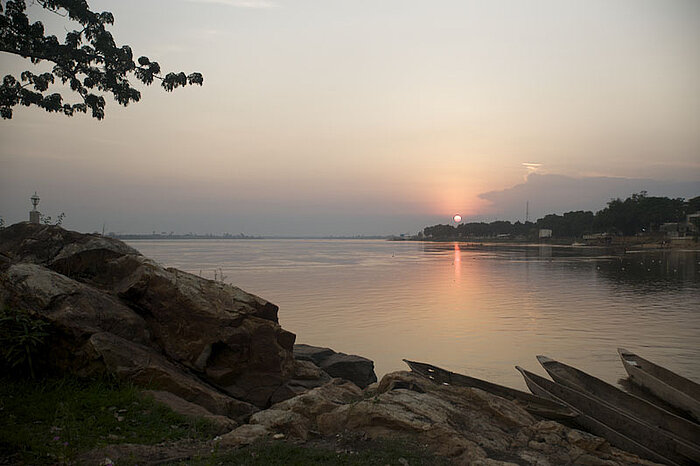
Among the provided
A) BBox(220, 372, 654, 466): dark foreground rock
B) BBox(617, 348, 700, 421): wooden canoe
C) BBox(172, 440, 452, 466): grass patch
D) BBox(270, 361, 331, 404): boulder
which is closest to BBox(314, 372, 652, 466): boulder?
BBox(220, 372, 654, 466): dark foreground rock

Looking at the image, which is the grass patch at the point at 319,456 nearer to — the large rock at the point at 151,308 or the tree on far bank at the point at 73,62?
the large rock at the point at 151,308

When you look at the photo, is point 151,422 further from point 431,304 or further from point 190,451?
point 431,304

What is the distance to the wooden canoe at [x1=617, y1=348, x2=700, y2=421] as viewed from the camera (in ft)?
35.6

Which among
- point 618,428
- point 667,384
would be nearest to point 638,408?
point 618,428

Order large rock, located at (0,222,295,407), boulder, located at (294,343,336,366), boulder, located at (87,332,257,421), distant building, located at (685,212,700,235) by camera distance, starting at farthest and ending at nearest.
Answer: distant building, located at (685,212,700,235), boulder, located at (294,343,336,366), large rock, located at (0,222,295,407), boulder, located at (87,332,257,421)

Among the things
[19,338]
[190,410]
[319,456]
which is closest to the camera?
[319,456]

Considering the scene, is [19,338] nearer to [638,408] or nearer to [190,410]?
[190,410]

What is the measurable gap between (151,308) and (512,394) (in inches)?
341

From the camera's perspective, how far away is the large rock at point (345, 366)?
14353 millimetres

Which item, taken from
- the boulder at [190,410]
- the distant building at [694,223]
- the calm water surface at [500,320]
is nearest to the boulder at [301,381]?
the boulder at [190,410]

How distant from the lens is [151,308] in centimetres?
1081

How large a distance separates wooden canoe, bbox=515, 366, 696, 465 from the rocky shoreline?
563mm

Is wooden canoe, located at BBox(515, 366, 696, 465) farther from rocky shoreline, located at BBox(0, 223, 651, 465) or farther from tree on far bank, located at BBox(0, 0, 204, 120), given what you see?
tree on far bank, located at BBox(0, 0, 204, 120)

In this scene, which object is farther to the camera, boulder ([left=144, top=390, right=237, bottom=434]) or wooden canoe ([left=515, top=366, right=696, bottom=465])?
wooden canoe ([left=515, top=366, right=696, bottom=465])
